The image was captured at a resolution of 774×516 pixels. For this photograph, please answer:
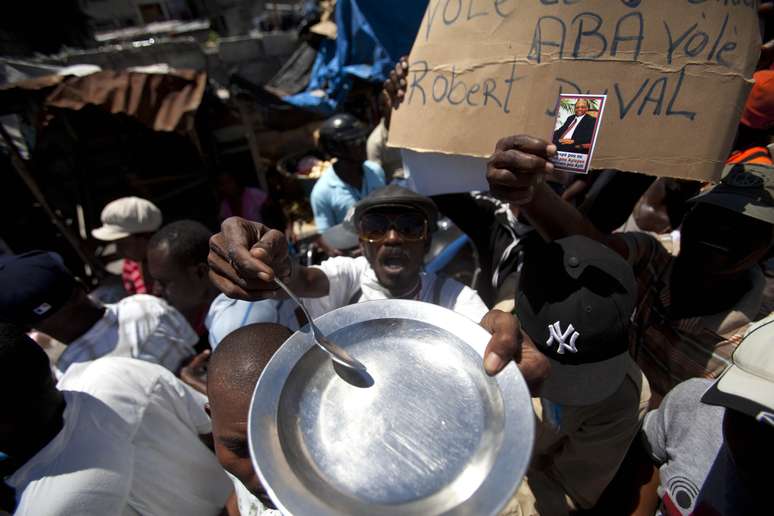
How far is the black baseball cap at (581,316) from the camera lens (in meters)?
1.44

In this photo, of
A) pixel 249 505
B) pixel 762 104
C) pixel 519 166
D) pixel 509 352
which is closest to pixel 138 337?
pixel 249 505

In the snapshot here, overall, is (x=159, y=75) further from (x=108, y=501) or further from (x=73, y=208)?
(x=108, y=501)

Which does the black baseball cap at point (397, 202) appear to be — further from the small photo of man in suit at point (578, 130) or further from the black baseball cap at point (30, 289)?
the black baseball cap at point (30, 289)

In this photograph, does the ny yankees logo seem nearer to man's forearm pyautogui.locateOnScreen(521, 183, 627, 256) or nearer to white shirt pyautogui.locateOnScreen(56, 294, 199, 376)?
man's forearm pyautogui.locateOnScreen(521, 183, 627, 256)

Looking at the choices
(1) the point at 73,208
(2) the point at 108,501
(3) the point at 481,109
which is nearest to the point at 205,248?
(2) the point at 108,501

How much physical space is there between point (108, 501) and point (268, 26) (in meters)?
16.8

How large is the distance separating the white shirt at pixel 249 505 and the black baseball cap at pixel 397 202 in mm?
1409

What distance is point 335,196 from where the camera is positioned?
3.51 metres

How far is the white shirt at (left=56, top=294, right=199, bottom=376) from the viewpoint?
2066 millimetres

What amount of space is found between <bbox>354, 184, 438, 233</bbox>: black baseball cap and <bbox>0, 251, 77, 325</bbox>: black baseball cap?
180cm

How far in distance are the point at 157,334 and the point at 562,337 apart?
2.47 meters

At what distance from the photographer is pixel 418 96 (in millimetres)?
1549

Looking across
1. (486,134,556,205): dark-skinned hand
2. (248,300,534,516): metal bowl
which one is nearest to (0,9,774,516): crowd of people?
(486,134,556,205): dark-skinned hand

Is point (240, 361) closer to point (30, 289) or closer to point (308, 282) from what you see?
point (308, 282)
